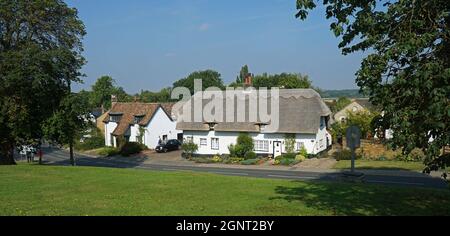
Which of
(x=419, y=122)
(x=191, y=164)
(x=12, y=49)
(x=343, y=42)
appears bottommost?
(x=191, y=164)

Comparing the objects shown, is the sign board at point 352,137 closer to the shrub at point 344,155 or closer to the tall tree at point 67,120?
the shrub at point 344,155

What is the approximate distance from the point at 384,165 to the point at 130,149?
32827mm

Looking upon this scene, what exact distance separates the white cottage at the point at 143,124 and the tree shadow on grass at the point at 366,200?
47024 millimetres

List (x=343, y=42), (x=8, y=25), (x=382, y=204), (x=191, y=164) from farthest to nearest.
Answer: (x=191, y=164)
(x=8, y=25)
(x=382, y=204)
(x=343, y=42)

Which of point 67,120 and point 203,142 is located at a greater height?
point 67,120

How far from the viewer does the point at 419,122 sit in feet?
27.8

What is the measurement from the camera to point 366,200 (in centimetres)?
1416

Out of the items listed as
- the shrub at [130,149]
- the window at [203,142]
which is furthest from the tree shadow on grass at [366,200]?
the shrub at [130,149]

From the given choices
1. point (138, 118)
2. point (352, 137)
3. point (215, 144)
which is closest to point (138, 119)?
point (138, 118)

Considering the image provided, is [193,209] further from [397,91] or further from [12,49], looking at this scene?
[12,49]

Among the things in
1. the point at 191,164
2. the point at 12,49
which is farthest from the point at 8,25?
the point at 191,164

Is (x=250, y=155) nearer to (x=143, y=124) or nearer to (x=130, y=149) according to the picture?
(x=130, y=149)

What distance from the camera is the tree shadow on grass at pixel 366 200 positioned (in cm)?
1241
